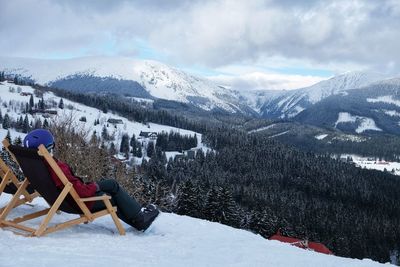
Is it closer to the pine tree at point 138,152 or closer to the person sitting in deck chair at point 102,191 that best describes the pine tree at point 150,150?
the pine tree at point 138,152

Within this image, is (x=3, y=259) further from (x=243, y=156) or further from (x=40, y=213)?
(x=243, y=156)

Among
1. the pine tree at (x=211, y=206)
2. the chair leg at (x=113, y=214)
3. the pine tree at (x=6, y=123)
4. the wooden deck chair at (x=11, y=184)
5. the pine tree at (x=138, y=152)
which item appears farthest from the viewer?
the pine tree at (x=138, y=152)

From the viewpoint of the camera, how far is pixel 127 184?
24781 millimetres

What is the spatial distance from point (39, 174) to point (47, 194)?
0.41 meters

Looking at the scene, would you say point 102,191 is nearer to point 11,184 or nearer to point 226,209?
point 11,184

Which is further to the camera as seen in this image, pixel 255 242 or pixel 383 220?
pixel 383 220

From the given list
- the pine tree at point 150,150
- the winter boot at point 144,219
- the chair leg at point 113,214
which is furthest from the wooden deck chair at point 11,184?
the pine tree at point 150,150

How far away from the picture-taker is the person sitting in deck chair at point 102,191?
23.2 feet

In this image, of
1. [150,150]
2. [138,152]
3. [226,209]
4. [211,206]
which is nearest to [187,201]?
[211,206]

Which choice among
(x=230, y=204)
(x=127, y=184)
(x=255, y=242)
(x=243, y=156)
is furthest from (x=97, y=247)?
(x=243, y=156)

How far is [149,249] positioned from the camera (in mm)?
6742

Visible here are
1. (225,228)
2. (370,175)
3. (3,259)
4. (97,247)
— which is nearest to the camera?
(3,259)

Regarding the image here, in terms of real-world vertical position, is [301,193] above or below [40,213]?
below

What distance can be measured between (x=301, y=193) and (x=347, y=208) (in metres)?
22.7
